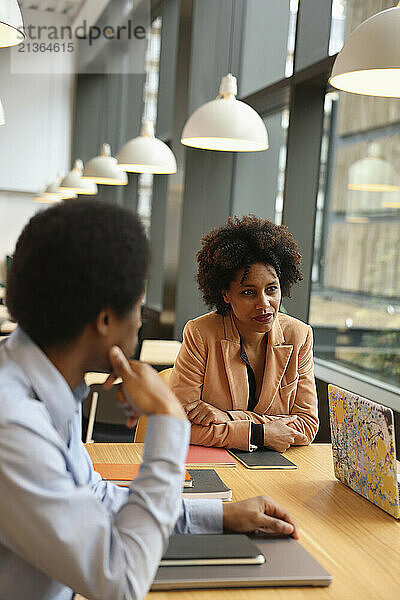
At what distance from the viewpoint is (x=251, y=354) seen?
2467mm

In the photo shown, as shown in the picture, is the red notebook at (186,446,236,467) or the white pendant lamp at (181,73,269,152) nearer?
the red notebook at (186,446,236,467)

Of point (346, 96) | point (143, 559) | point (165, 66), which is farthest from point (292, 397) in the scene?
point (165, 66)

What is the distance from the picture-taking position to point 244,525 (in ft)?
4.87

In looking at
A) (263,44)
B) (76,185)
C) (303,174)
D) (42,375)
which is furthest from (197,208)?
(42,375)

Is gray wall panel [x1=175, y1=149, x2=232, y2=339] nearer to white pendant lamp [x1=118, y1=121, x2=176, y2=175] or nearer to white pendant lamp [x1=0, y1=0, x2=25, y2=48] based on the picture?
white pendant lamp [x1=118, y1=121, x2=176, y2=175]

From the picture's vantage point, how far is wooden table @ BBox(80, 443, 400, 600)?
129cm

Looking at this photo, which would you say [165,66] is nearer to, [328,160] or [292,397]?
[328,160]

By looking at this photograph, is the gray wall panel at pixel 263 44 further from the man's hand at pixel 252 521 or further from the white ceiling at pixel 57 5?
the white ceiling at pixel 57 5

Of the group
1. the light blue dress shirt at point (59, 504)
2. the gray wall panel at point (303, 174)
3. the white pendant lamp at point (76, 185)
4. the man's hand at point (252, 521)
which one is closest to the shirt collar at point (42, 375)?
the light blue dress shirt at point (59, 504)

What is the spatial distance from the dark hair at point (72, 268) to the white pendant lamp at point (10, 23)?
141 cm

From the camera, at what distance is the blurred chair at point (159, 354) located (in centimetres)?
454

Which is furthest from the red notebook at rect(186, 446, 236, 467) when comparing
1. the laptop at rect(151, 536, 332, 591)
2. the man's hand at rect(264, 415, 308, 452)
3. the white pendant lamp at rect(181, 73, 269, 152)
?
the white pendant lamp at rect(181, 73, 269, 152)

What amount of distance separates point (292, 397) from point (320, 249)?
1.88 meters

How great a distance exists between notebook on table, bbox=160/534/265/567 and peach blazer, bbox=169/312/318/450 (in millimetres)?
940
